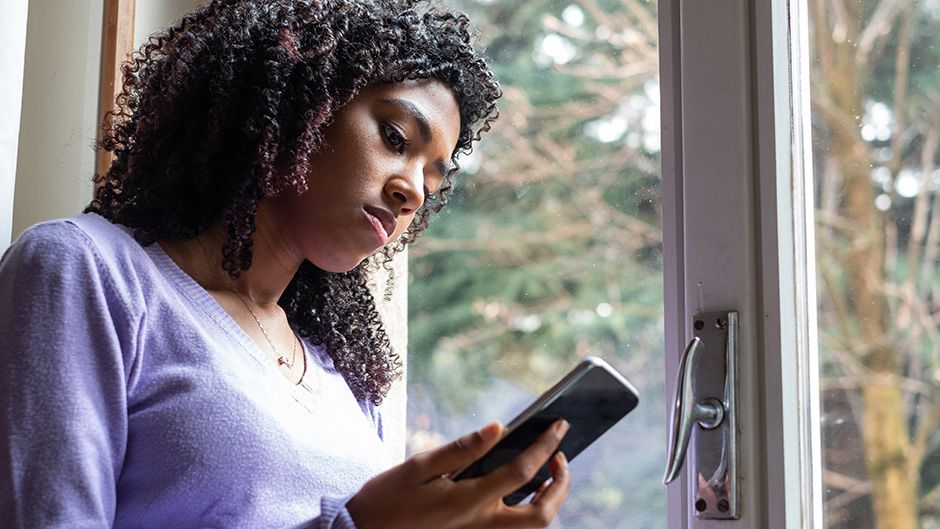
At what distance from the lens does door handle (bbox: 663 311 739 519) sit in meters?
1.06

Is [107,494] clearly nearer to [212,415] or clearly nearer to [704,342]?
[212,415]

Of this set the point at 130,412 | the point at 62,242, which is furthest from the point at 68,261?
the point at 130,412

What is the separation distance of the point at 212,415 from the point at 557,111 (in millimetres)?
574

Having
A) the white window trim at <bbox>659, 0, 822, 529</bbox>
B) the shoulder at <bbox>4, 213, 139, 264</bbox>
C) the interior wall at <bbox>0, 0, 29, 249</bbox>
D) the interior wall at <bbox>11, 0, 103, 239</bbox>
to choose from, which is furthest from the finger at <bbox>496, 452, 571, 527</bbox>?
the interior wall at <bbox>11, 0, 103, 239</bbox>

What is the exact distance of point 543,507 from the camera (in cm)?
85

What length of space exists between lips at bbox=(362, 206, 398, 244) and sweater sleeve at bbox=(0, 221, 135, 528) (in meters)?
0.23

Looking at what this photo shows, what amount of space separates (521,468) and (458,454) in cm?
5

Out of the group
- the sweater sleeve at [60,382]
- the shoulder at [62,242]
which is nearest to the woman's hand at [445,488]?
the sweater sleeve at [60,382]

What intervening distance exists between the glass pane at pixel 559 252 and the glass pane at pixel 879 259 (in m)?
0.19

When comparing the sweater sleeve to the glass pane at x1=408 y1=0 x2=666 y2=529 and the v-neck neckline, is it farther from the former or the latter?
the glass pane at x1=408 y1=0 x2=666 y2=529

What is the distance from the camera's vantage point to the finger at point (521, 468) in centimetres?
81

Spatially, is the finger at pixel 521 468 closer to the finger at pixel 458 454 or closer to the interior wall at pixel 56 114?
the finger at pixel 458 454

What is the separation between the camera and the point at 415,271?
1480 mm

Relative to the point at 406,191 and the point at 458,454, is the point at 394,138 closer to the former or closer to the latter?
the point at 406,191
